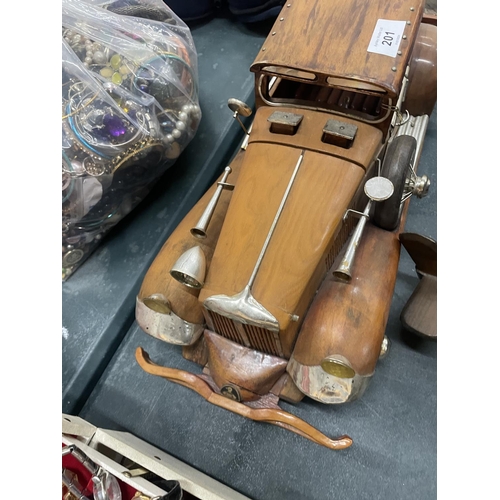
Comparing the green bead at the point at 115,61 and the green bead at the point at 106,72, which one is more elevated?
the green bead at the point at 115,61

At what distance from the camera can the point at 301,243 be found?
1059mm

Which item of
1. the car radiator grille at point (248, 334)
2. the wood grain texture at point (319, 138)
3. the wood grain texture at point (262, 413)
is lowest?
the wood grain texture at point (262, 413)

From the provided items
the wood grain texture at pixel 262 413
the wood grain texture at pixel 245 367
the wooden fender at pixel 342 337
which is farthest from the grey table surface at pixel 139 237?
the wooden fender at pixel 342 337

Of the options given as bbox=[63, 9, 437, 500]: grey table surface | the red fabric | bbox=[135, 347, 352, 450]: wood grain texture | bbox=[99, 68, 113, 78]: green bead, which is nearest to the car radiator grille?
bbox=[135, 347, 352, 450]: wood grain texture

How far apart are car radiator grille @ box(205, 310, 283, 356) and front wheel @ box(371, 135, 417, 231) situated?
518mm

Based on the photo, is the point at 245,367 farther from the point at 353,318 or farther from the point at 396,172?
the point at 396,172

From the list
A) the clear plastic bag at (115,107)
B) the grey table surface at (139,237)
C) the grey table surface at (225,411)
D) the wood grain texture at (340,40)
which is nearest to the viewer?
the wood grain texture at (340,40)

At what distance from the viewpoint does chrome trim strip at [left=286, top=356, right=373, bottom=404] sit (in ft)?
3.37

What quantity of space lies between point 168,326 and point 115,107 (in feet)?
2.51

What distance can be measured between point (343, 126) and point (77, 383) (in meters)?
1.23

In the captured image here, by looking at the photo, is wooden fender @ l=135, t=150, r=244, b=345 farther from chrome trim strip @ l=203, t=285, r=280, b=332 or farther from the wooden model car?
chrome trim strip @ l=203, t=285, r=280, b=332

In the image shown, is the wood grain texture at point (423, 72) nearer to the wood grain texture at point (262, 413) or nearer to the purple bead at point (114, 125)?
the purple bead at point (114, 125)

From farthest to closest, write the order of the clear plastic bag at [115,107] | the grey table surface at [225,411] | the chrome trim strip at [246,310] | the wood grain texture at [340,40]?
the clear plastic bag at [115,107]
the grey table surface at [225,411]
the wood grain texture at [340,40]
the chrome trim strip at [246,310]

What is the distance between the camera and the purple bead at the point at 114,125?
54.9 inches
